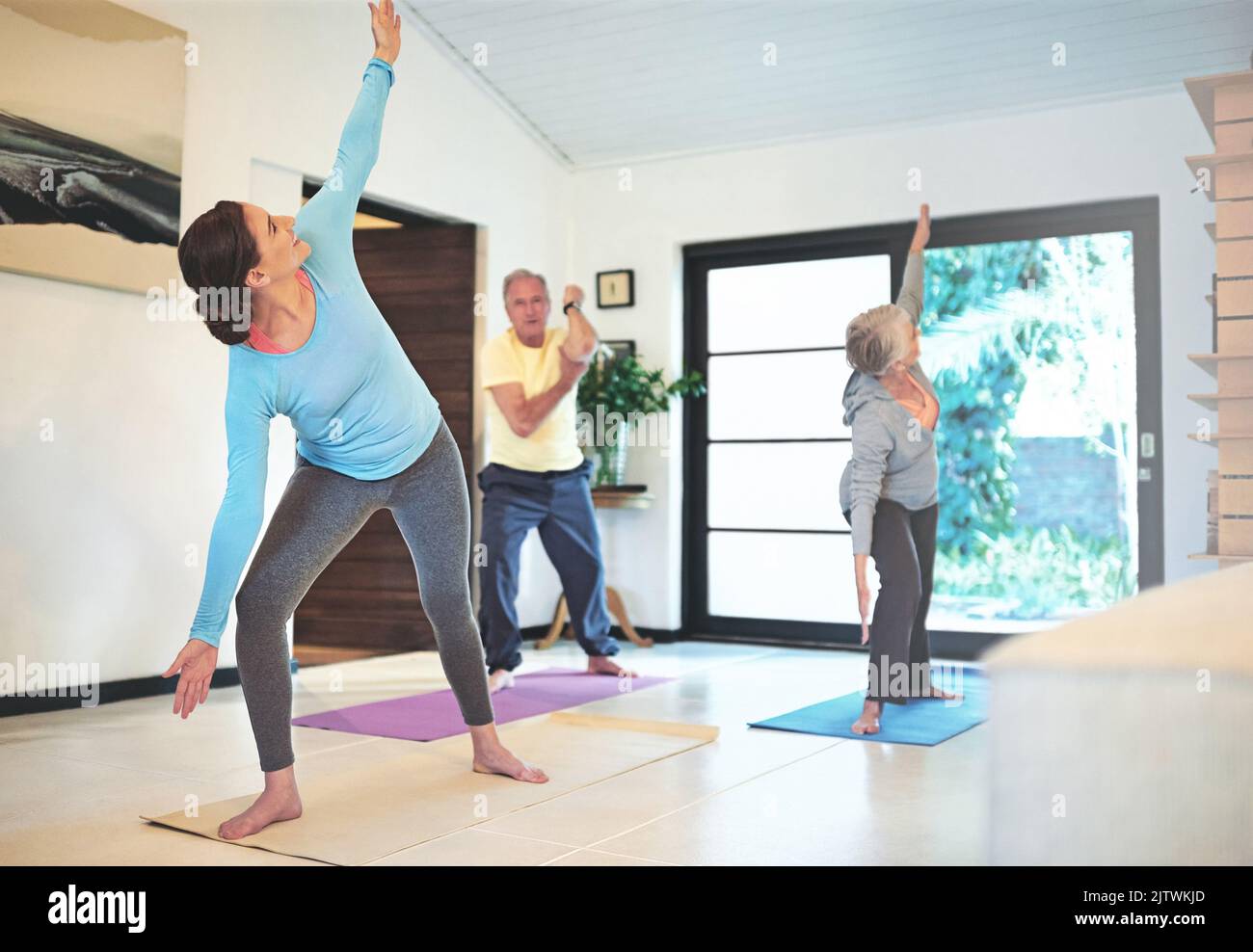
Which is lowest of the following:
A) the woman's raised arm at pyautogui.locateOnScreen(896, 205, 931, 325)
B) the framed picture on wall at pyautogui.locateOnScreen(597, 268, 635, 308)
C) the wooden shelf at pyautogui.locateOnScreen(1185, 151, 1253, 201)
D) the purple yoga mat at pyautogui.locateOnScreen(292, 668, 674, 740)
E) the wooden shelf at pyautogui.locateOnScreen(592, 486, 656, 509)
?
the purple yoga mat at pyautogui.locateOnScreen(292, 668, 674, 740)

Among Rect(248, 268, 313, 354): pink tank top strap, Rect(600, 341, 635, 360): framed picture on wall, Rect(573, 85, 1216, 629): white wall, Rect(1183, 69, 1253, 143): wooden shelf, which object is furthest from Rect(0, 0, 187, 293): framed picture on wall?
Rect(1183, 69, 1253, 143): wooden shelf

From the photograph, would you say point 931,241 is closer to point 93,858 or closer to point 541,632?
point 541,632

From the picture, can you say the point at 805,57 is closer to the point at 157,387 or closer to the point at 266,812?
the point at 157,387

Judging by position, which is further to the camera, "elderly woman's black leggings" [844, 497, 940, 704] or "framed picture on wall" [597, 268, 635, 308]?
"framed picture on wall" [597, 268, 635, 308]

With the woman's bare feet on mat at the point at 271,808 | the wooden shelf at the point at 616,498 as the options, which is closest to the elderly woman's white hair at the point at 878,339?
the woman's bare feet on mat at the point at 271,808

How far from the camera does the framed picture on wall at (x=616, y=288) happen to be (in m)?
5.99

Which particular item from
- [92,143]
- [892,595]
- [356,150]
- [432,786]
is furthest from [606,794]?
[92,143]

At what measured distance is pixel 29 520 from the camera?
12.3 feet

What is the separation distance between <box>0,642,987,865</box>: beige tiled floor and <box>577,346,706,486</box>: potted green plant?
5.77 ft

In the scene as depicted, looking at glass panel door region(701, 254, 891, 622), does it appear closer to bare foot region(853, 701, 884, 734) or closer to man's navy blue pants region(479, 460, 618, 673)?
man's navy blue pants region(479, 460, 618, 673)

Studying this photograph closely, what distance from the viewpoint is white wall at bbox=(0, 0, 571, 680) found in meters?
3.76

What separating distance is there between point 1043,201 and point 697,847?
3.70 metres
